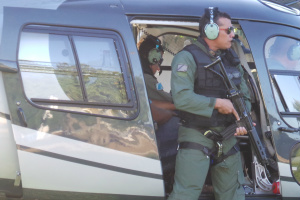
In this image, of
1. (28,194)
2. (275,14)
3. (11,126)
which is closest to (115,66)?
(11,126)

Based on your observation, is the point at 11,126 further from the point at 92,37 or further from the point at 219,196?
the point at 219,196

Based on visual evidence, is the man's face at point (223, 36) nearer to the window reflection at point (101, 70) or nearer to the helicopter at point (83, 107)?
the helicopter at point (83, 107)

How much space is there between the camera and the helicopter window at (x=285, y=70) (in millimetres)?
4441

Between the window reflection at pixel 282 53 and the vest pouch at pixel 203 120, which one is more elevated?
the window reflection at pixel 282 53

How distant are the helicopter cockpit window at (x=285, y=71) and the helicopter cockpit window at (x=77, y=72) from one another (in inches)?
51.5

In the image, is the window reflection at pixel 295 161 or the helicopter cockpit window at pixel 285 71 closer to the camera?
the window reflection at pixel 295 161

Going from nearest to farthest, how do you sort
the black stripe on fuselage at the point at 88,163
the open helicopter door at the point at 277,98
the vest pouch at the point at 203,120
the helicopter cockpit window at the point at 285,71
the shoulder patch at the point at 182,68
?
1. the black stripe on fuselage at the point at 88,163
2. the shoulder patch at the point at 182,68
3. the vest pouch at the point at 203,120
4. the open helicopter door at the point at 277,98
5. the helicopter cockpit window at the point at 285,71

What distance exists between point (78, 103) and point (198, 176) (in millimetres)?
1068

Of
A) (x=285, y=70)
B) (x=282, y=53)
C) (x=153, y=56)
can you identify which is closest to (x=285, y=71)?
(x=285, y=70)

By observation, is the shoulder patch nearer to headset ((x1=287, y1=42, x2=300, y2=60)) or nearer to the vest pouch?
the vest pouch

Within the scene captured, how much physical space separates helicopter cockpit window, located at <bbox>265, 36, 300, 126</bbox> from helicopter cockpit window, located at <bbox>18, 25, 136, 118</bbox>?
1308mm

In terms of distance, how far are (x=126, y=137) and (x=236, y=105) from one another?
89 centimetres

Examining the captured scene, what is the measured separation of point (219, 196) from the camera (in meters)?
4.18

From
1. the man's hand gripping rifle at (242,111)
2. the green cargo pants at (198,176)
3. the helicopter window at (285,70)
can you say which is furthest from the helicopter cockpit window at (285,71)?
the green cargo pants at (198,176)
